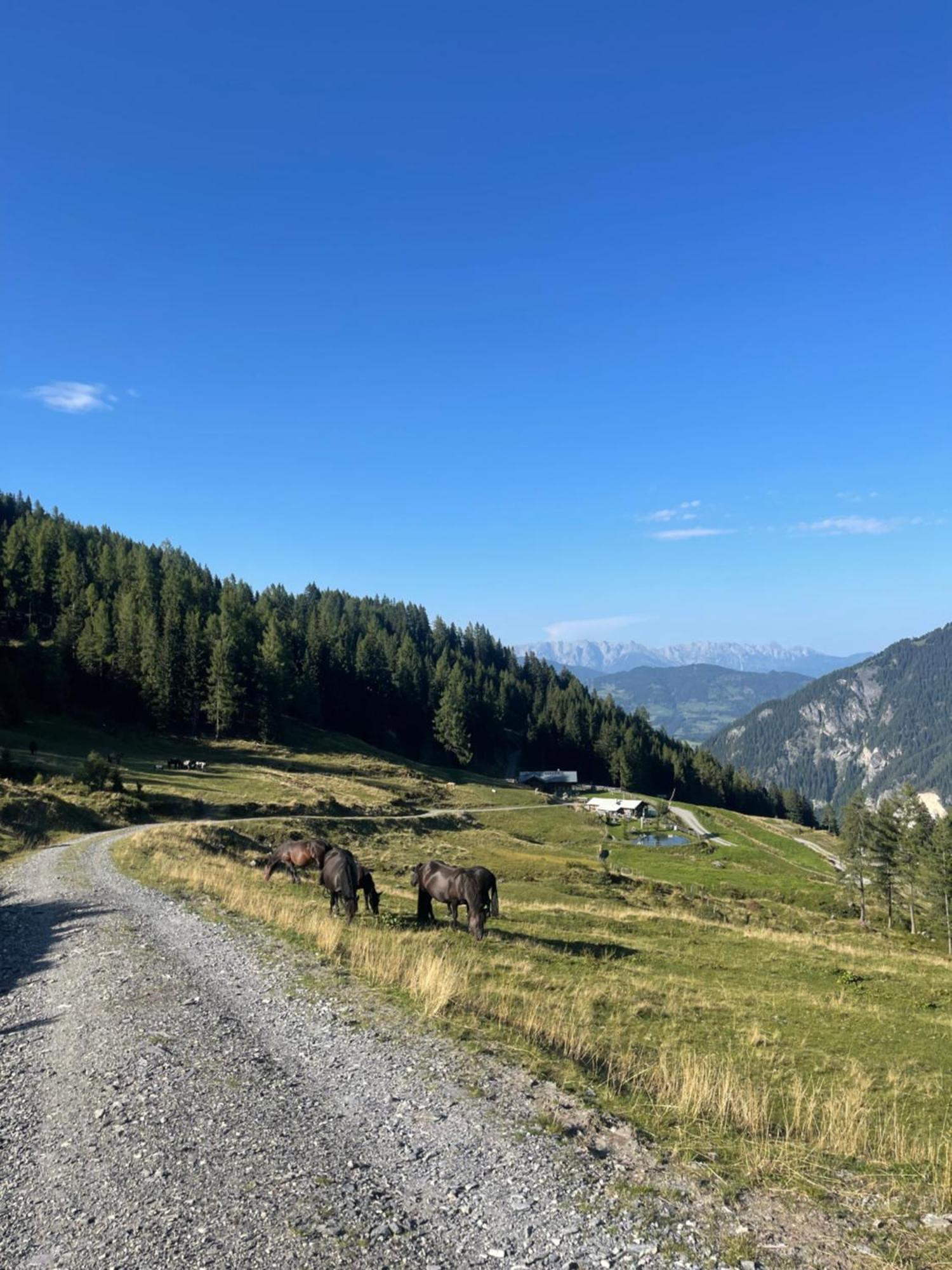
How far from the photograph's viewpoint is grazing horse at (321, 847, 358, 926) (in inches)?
858

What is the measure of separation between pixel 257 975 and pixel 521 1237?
A: 985cm

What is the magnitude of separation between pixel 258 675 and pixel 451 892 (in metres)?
96.7

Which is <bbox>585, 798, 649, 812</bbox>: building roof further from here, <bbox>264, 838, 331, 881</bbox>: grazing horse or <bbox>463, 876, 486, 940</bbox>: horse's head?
<bbox>463, 876, 486, 940</bbox>: horse's head

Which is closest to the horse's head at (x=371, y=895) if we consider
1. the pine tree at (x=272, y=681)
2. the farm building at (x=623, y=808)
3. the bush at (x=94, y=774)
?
the bush at (x=94, y=774)

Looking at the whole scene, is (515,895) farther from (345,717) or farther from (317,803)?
(345,717)

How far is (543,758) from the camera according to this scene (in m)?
161

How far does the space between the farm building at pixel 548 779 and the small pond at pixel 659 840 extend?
4363 centimetres

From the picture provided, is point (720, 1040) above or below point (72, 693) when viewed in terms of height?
below

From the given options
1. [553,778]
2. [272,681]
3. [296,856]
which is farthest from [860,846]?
[272,681]

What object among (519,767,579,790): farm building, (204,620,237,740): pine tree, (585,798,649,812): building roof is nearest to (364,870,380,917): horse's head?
(204,620,237,740): pine tree

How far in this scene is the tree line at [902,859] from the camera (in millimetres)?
61000

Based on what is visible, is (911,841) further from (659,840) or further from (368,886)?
(368,886)

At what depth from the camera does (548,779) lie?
144125mm

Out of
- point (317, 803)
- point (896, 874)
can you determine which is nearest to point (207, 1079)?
point (317, 803)
